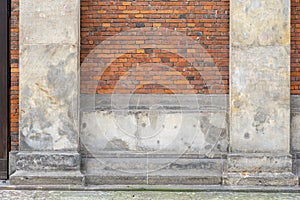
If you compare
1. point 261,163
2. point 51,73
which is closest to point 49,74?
point 51,73

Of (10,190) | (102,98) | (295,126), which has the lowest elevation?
(10,190)

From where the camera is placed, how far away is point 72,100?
666cm

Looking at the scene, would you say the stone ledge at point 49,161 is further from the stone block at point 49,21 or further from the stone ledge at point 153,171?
the stone block at point 49,21

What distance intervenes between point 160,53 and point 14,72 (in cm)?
242

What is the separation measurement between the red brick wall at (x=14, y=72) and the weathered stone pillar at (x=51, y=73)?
269 mm

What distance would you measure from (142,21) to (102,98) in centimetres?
144

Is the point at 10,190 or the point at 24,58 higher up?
the point at 24,58

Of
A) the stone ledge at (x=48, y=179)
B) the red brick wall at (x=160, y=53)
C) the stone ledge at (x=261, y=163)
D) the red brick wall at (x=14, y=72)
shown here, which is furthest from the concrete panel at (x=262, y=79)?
the red brick wall at (x=14, y=72)

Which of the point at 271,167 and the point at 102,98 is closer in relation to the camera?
the point at 271,167

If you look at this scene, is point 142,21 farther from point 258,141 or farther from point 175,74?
point 258,141

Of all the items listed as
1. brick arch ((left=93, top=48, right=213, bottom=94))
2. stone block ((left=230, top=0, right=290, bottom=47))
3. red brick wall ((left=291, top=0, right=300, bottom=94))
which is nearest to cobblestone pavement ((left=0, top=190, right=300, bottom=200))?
brick arch ((left=93, top=48, right=213, bottom=94))

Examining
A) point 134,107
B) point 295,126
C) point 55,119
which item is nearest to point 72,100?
point 55,119

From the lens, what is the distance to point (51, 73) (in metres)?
6.66

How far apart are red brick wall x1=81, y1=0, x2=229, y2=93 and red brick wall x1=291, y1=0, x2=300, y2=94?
1060 millimetres
